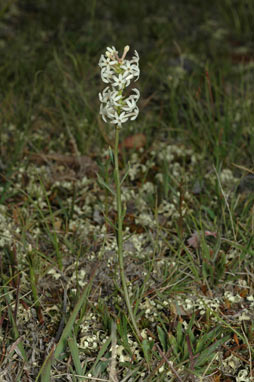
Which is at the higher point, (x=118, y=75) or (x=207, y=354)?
(x=118, y=75)

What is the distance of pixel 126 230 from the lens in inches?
105

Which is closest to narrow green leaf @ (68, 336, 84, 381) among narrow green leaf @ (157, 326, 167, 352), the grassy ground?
the grassy ground

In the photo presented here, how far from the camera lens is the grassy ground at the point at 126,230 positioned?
2.03m

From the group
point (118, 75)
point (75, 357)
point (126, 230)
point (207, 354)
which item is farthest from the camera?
point (126, 230)

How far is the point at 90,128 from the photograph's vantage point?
130 inches

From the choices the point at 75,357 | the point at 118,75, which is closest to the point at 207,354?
the point at 75,357

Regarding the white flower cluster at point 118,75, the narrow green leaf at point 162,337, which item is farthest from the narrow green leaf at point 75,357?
the white flower cluster at point 118,75

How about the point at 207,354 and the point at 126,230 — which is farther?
the point at 126,230

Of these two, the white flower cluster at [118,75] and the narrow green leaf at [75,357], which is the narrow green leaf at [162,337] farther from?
the white flower cluster at [118,75]

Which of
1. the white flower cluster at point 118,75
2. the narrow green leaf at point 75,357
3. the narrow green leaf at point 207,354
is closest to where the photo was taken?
the white flower cluster at point 118,75

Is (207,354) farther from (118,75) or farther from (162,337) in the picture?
(118,75)

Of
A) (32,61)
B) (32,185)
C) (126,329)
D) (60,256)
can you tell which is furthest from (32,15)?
(126,329)

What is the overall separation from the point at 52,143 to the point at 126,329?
164cm

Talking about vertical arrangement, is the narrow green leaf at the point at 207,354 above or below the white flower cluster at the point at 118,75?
below
